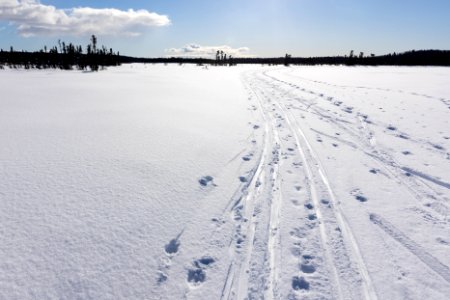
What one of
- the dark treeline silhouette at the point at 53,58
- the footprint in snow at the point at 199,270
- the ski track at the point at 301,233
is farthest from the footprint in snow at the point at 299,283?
the dark treeline silhouette at the point at 53,58

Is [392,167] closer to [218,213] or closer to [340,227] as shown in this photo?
[340,227]

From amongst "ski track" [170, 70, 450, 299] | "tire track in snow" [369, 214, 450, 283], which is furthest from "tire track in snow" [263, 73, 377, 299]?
"tire track in snow" [369, 214, 450, 283]

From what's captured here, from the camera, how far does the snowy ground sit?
114 inches

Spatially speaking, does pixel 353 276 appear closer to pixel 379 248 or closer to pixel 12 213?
pixel 379 248

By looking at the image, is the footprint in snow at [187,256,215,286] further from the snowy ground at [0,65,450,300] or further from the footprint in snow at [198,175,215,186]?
the footprint in snow at [198,175,215,186]

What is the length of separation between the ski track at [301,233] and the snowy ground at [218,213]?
0.02 metres

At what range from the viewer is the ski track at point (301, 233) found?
291 cm

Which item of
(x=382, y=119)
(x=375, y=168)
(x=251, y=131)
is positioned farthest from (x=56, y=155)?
(x=382, y=119)

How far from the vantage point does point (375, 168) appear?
19.5 ft

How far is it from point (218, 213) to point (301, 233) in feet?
3.70

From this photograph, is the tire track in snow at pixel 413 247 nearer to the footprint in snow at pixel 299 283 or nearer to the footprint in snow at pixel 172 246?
the footprint in snow at pixel 299 283

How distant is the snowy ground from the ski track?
2 centimetres

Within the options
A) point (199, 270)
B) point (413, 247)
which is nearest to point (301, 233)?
point (413, 247)

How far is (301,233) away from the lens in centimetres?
374
